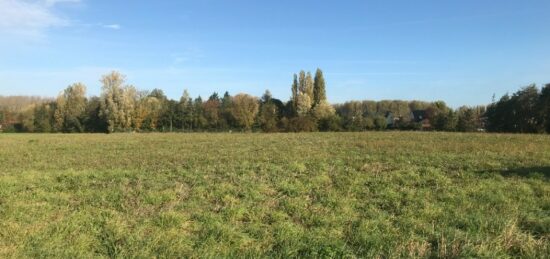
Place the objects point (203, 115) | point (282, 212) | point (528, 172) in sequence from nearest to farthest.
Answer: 1. point (282, 212)
2. point (528, 172)
3. point (203, 115)

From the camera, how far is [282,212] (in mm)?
8812

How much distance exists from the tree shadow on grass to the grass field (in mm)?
32

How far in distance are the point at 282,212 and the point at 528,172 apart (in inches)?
367

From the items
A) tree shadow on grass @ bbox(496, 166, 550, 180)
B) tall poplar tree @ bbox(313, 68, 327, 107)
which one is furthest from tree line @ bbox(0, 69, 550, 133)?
tree shadow on grass @ bbox(496, 166, 550, 180)

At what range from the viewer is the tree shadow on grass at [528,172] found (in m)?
13.1

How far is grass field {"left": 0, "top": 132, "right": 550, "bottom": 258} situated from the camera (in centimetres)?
645

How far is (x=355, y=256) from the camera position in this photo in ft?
20.1

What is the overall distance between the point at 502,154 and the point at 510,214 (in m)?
12.0

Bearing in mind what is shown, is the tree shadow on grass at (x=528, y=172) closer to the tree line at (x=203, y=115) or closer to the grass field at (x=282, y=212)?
the grass field at (x=282, y=212)

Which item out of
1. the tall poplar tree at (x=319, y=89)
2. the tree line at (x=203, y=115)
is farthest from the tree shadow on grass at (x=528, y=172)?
the tall poplar tree at (x=319, y=89)

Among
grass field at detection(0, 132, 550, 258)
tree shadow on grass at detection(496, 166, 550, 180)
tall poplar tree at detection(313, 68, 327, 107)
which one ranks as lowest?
grass field at detection(0, 132, 550, 258)

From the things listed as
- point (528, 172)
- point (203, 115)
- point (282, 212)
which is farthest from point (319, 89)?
point (282, 212)

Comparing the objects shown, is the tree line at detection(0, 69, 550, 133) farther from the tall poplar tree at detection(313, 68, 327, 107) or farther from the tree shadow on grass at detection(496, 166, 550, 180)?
the tree shadow on grass at detection(496, 166, 550, 180)

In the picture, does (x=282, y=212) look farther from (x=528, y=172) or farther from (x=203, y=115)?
(x=203, y=115)
